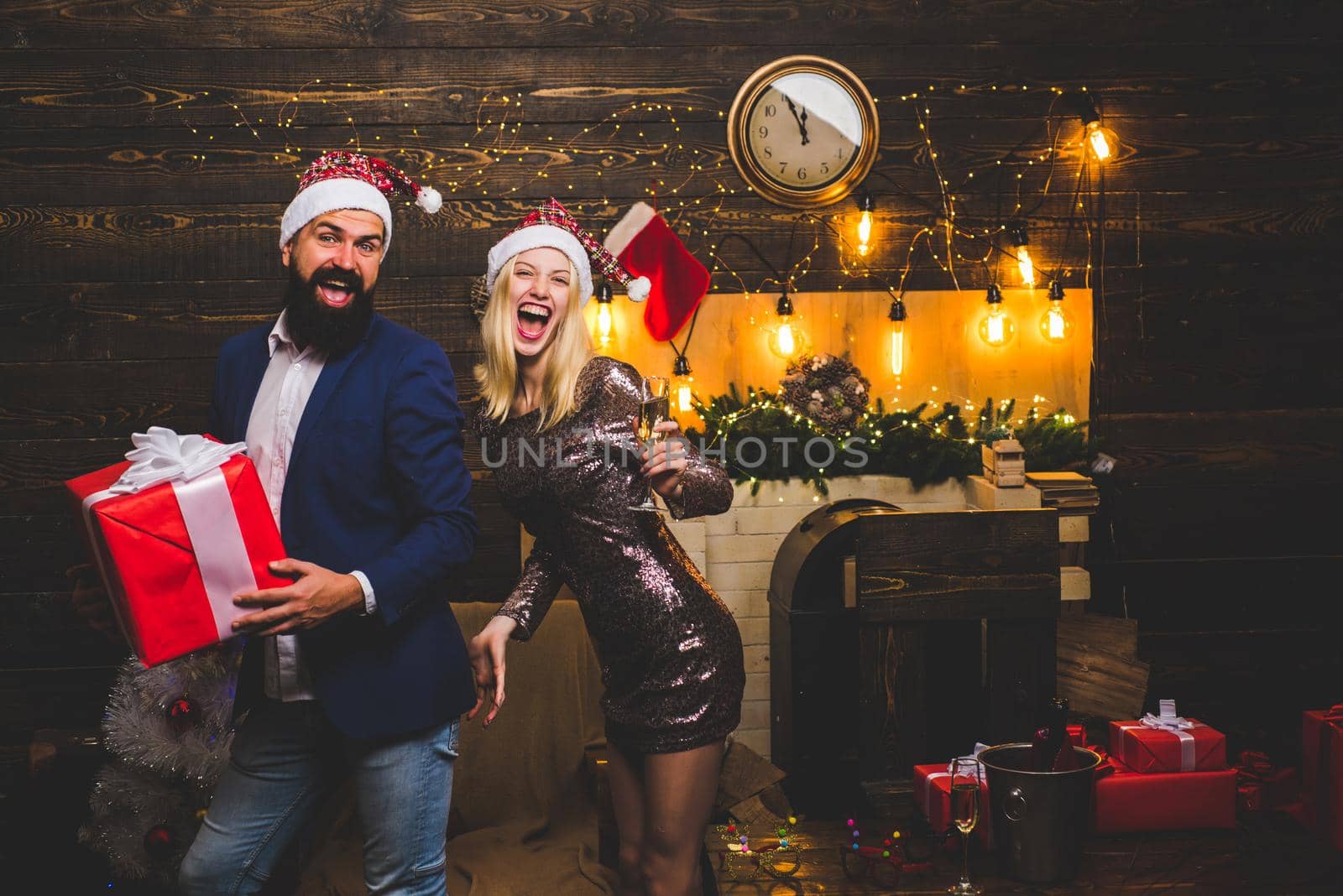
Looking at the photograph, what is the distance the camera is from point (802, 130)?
3.88 metres

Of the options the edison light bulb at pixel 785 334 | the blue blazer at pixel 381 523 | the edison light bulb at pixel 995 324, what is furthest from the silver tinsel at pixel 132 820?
the edison light bulb at pixel 995 324

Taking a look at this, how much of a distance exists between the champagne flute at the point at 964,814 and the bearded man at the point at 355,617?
1.30 metres

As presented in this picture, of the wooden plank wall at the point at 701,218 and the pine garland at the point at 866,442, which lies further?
the wooden plank wall at the point at 701,218

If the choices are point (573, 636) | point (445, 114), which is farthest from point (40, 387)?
point (573, 636)

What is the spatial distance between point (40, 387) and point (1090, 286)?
3.76m

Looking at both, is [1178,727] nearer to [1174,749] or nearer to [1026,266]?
[1174,749]

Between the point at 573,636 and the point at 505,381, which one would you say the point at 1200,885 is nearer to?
the point at 573,636

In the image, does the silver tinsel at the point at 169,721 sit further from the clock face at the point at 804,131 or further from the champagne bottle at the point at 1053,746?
the clock face at the point at 804,131

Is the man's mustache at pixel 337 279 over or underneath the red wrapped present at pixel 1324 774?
over

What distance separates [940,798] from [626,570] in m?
1.34

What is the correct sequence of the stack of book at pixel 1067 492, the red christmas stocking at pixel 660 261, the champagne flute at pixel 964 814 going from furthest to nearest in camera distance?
the red christmas stocking at pixel 660 261
the stack of book at pixel 1067 492
the champagne flute at pixel 964 814

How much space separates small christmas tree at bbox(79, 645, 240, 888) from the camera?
108 inches

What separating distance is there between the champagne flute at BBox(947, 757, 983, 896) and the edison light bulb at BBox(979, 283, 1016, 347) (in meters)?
1.69

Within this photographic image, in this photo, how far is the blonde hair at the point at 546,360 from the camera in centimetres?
213
